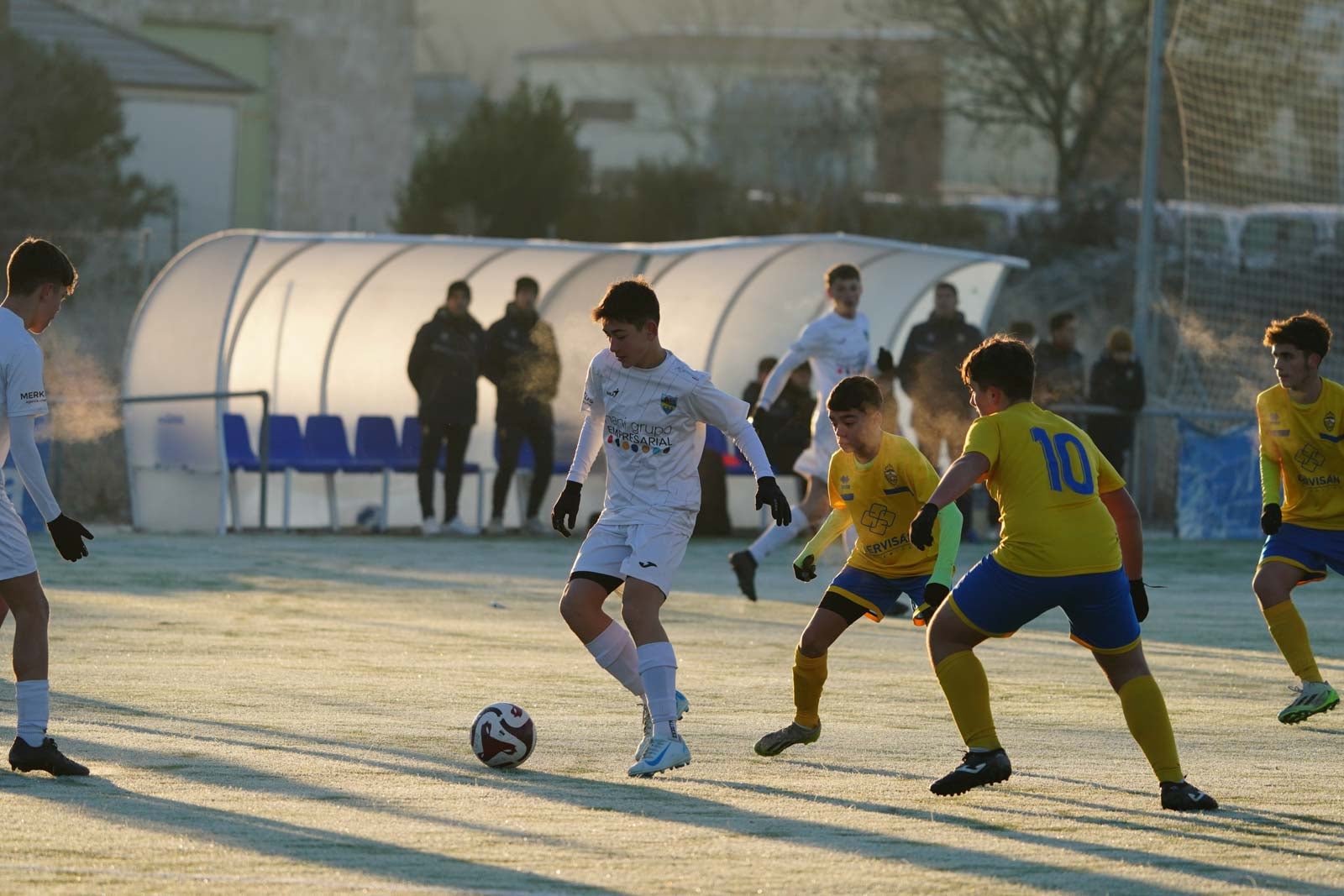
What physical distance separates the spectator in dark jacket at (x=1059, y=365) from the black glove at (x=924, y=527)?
12.5 metres

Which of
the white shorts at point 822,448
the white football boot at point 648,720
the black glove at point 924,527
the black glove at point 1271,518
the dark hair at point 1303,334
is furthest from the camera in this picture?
the white shorts at point 822,448

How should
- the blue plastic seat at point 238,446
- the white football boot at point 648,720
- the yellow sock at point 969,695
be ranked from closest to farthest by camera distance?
the yellow sock at point 969,695, the white football boot at point 648,720, the blue plastic seat at point 238,446

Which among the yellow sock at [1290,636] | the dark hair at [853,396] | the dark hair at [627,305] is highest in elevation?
the dark hair at [627,305]

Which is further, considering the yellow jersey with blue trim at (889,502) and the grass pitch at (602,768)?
the yellow jersey with blue trim at (889,502)

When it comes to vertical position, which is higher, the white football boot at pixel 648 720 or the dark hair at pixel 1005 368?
the dark hair at pixel 1005 368

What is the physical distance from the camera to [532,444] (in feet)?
64.1

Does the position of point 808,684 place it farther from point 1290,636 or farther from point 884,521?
point 1290,636

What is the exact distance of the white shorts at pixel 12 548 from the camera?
7.12 m

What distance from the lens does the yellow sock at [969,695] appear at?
6.82 metres

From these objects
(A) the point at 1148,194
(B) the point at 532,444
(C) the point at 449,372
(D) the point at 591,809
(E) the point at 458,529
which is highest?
(A) the point at 1148,194

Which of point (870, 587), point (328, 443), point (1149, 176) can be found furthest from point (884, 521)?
point (1149, 176)

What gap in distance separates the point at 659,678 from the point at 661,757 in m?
0.30

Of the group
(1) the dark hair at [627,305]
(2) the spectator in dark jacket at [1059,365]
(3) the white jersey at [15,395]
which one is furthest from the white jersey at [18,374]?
(2) the spectator in dark jacket at [1059,365]

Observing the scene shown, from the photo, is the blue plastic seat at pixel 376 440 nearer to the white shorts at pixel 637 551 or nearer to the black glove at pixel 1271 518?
the black glove at pixel 1271 518
